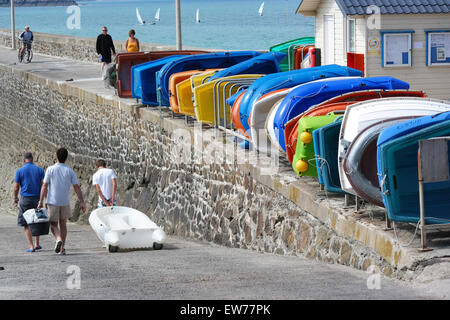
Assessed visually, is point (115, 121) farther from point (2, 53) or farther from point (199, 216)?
point (2, 53)

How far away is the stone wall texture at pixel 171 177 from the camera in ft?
31.6

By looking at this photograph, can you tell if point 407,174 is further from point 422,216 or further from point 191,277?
point 191,277

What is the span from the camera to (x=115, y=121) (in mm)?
18984

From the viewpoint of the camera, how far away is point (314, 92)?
35.6 ft

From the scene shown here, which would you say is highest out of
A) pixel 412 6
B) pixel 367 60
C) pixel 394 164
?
pixel 412 6

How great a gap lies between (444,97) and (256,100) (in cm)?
564

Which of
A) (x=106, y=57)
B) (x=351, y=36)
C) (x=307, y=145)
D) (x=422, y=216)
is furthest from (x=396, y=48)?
(x=106, y=57)

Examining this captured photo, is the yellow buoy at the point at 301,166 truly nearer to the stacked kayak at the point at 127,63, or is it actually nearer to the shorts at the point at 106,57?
the stacked kayak at the point at 127,63

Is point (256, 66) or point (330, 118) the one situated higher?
point (256, 66)

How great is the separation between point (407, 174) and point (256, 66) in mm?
7817

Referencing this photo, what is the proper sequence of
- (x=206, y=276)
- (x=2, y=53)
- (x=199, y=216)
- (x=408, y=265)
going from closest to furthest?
(x=408, y=265) → (x=206, y=276) → (x=199, y=216) → (x=2, y=53)

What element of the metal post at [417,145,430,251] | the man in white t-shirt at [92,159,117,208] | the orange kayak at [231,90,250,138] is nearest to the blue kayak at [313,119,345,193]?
the metal post at [417,145,430,251]

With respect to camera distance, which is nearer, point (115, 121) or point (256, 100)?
point (256, 100)
